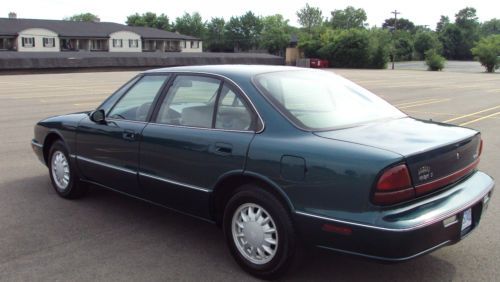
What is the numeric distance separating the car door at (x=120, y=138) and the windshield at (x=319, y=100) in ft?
3.71

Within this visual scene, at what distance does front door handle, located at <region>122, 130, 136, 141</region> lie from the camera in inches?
180

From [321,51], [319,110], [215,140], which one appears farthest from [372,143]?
[321,51]

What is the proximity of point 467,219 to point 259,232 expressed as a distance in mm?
1429

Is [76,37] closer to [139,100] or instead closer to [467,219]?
[139,100]

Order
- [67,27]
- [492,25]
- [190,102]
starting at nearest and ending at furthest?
[190,102] → [67,27] → [492,25]

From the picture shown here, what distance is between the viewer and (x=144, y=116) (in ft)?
15.2

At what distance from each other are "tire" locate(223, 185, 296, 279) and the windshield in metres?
0.61

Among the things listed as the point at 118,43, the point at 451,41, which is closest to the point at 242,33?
the point at 451,41

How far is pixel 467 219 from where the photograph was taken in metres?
3.55

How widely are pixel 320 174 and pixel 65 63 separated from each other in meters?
40.6

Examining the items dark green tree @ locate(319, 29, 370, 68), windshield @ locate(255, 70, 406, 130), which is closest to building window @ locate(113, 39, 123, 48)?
dark green tree @ locate(319, 29, 370, 68)

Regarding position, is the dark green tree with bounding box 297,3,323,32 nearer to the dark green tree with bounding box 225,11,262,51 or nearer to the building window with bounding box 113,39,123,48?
the dark green tree with bounding box 225,11,262,51

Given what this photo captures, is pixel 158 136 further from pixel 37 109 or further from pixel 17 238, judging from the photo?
pixel 37 109

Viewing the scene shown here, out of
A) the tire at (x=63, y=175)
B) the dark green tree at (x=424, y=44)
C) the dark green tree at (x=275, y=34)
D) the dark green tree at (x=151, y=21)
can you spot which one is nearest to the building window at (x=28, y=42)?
the dark green tree at (x=275, y=34)
